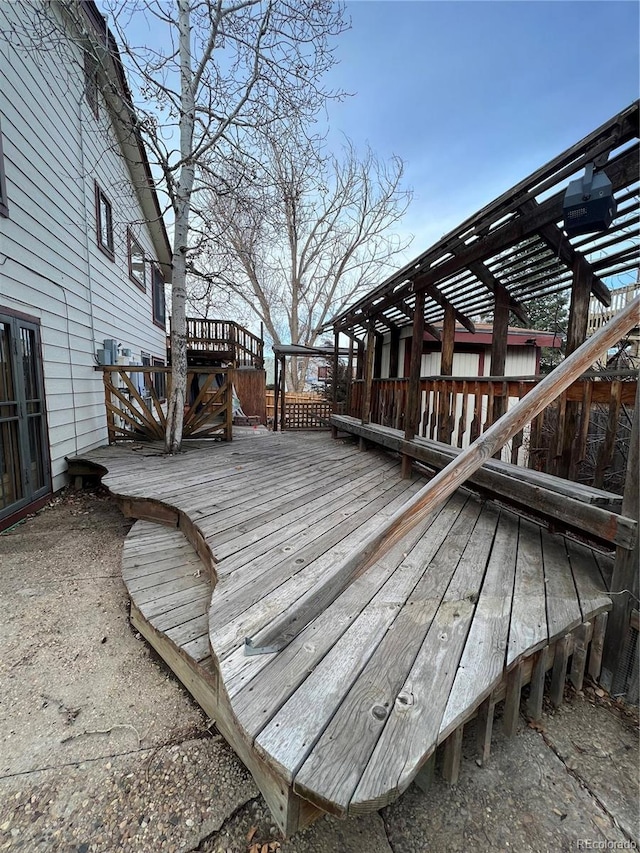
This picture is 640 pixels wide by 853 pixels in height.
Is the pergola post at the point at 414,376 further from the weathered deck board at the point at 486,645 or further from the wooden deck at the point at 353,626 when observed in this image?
the weathered deck board at the point at 486,645

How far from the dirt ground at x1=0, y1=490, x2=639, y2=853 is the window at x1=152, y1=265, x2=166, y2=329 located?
379 inches

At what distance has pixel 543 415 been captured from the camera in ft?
12.7

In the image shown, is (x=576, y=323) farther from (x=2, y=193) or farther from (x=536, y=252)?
(x=2, y=193)

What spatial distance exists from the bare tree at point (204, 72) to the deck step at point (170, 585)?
2706mm

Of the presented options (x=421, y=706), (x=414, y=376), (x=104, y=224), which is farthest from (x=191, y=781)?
(x=104, y=224)

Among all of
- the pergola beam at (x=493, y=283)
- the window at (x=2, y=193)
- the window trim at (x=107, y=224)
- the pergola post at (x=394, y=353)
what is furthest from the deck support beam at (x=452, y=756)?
the pergola post at (x=394, y=353)

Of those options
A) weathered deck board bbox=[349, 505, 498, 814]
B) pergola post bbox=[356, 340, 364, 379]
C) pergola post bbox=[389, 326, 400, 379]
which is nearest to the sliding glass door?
weathered deck board bbox=[349, 505, 498, 814]

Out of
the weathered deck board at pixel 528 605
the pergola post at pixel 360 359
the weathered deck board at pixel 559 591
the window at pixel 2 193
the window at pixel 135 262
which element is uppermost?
the window at pixel 135 262

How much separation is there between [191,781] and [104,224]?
7.42 m

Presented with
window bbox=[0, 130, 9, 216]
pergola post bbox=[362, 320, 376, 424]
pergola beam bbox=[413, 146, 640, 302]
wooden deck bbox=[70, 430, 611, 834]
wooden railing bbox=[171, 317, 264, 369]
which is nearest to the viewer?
wooden deck bbox=[70, 430, 611, 834]

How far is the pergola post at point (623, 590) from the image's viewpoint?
1.73 metres

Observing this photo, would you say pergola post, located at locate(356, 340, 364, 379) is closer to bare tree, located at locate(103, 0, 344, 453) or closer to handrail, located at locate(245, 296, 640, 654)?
bare tree, located at locate(103, 0, 344, 453)

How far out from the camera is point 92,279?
5.57 meters

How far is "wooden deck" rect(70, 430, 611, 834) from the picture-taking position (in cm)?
111
